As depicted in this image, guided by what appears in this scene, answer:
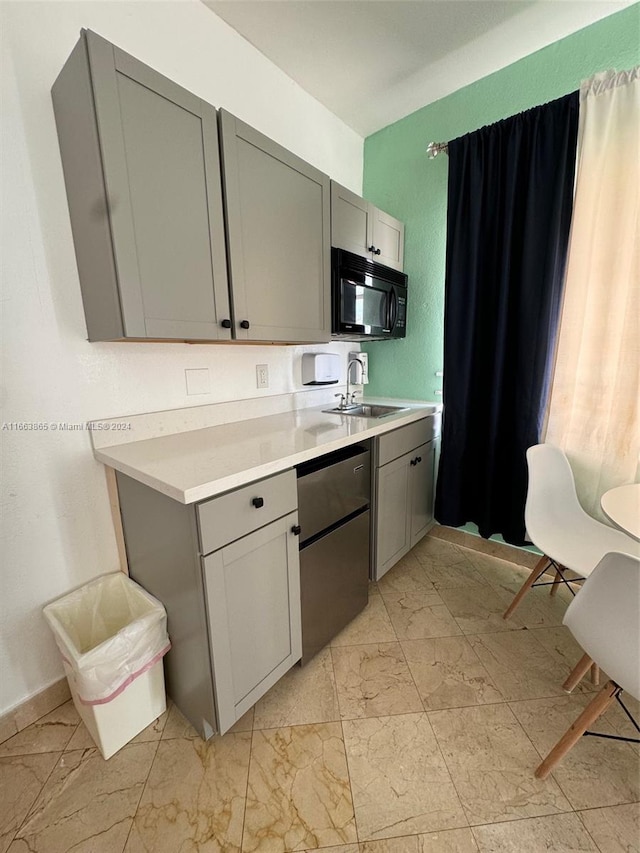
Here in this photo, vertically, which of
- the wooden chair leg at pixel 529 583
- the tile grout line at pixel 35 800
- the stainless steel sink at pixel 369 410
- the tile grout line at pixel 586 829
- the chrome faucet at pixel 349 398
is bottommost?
the tile grout line at pixel 586 829

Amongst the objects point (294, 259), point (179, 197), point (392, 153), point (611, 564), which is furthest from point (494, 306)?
point (179, 197)

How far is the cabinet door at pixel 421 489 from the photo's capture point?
81.5 inches

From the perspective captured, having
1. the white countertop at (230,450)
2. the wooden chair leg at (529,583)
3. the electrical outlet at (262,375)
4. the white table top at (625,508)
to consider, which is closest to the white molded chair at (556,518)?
the wooden chair leg at (529,583)

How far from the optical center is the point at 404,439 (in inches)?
75.0

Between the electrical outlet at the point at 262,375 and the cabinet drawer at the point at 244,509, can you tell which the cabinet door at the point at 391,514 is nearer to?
the cabinet drawer at the point at 244,509

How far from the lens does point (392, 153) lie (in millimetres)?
2312

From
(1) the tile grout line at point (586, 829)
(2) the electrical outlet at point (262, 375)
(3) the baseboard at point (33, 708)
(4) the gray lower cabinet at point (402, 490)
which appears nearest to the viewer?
(1) the tile grout line at point (586, 829)

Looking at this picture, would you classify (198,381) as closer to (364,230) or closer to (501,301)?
(364,230)

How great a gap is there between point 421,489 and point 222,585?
144 centimetres

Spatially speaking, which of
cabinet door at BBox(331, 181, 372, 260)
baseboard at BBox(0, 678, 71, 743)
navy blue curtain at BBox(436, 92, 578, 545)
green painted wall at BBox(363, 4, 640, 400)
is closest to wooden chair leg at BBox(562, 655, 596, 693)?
navy blue curtain at BBox(436, 92, 578, 545)

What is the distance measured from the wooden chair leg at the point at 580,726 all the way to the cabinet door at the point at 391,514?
0.88 m

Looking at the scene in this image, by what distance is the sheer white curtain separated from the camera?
4.96 feet

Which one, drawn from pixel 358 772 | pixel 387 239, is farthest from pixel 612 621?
pixel 387 239

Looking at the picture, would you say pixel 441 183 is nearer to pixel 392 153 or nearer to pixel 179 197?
pixel 392 153
